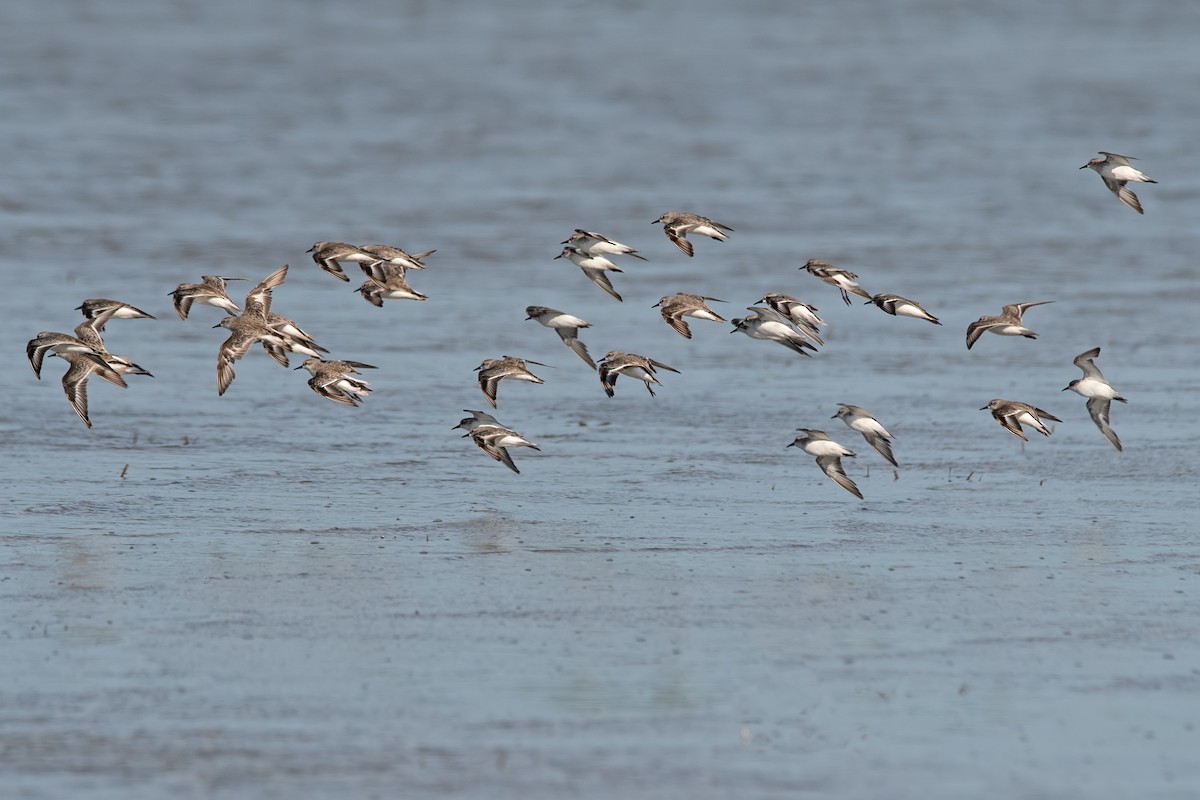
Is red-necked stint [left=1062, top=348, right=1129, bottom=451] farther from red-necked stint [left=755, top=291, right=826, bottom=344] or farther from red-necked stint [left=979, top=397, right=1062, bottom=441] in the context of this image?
red-necked stint [left=755, top=291, right=826, bottom=344]

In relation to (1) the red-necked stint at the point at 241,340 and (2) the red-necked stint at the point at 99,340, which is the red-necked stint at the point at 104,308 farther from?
(1) the red-necked stint at the point at 241,340

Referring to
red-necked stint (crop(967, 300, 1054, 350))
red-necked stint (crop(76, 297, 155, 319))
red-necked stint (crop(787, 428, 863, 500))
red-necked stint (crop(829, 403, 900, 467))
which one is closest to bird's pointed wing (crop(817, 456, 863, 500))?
red-necked stint (crop(787, 428, 863, 500))

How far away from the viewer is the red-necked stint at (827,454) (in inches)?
486

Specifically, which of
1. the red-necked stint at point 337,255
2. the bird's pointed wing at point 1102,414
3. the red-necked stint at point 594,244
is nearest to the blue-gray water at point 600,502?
the bird's pointed wing at point 1102,414

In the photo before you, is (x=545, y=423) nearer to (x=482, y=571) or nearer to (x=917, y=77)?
(x=482, y=571)

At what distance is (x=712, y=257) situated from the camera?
77.0ft

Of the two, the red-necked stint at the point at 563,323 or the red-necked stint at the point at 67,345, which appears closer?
the red-necked stint at the point at 67,345

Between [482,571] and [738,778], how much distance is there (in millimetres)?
3313

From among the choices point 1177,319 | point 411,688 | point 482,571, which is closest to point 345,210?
point 1177,319

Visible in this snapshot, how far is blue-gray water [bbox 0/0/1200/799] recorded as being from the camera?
814cm

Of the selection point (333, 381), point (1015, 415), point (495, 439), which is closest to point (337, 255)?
point (333, 381)

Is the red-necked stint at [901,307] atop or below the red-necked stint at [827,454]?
atop

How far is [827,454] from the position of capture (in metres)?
12.4

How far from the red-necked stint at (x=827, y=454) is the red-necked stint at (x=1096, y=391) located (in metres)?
1.72
